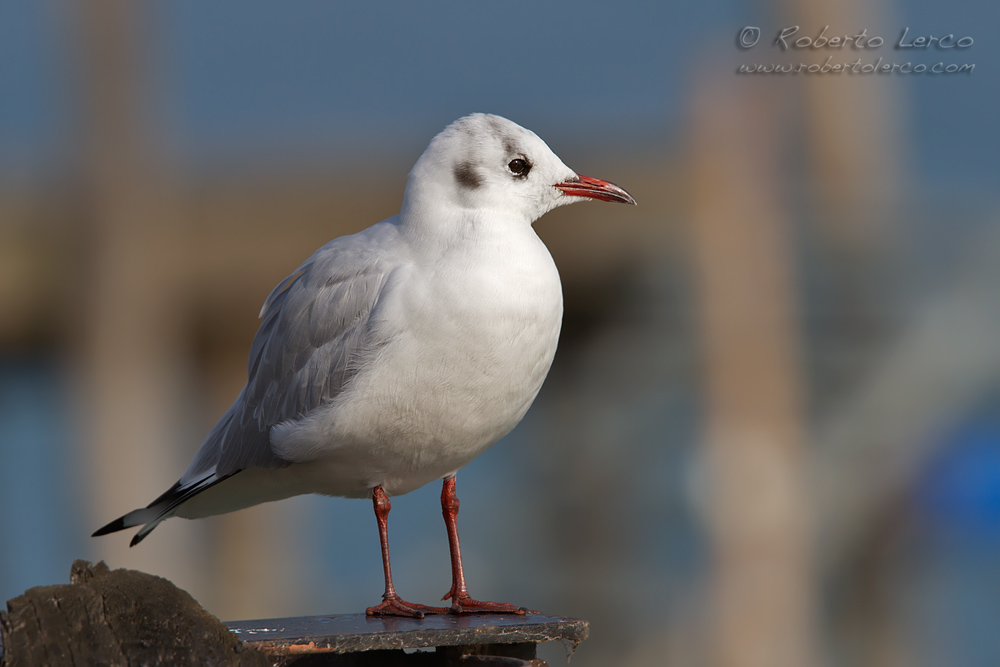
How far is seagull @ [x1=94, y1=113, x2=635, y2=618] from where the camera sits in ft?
8.75

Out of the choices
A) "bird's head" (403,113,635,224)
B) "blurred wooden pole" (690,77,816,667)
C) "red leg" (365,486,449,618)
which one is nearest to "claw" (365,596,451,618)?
"red leg" (365,486,449,618)

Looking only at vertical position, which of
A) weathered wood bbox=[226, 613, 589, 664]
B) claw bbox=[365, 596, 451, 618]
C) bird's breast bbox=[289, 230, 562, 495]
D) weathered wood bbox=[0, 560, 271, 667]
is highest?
bird's breast bbox=[289, 230, 562, 495]

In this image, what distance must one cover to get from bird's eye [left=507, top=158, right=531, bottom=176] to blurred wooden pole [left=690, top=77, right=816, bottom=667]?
2.71 meters

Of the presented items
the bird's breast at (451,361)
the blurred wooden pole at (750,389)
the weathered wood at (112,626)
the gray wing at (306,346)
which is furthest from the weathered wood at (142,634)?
the blurred wooden pole at (750,389)

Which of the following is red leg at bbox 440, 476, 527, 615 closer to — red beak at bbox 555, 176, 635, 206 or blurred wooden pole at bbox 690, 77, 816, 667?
red beak at bbox 555, 176, 635, 206

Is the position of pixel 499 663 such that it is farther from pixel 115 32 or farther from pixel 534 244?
pixel 115 32

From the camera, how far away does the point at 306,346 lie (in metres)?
2.93

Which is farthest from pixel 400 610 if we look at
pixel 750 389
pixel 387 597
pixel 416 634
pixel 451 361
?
pixel 750 389

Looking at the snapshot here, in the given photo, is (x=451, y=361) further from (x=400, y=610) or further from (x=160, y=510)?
(x=160, y=510)

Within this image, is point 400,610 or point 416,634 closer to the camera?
point 416,634

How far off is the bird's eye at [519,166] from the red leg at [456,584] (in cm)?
84

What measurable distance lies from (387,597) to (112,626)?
0.91 metres

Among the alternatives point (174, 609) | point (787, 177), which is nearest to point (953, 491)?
point (787, 177)

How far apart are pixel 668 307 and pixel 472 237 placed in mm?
4390
